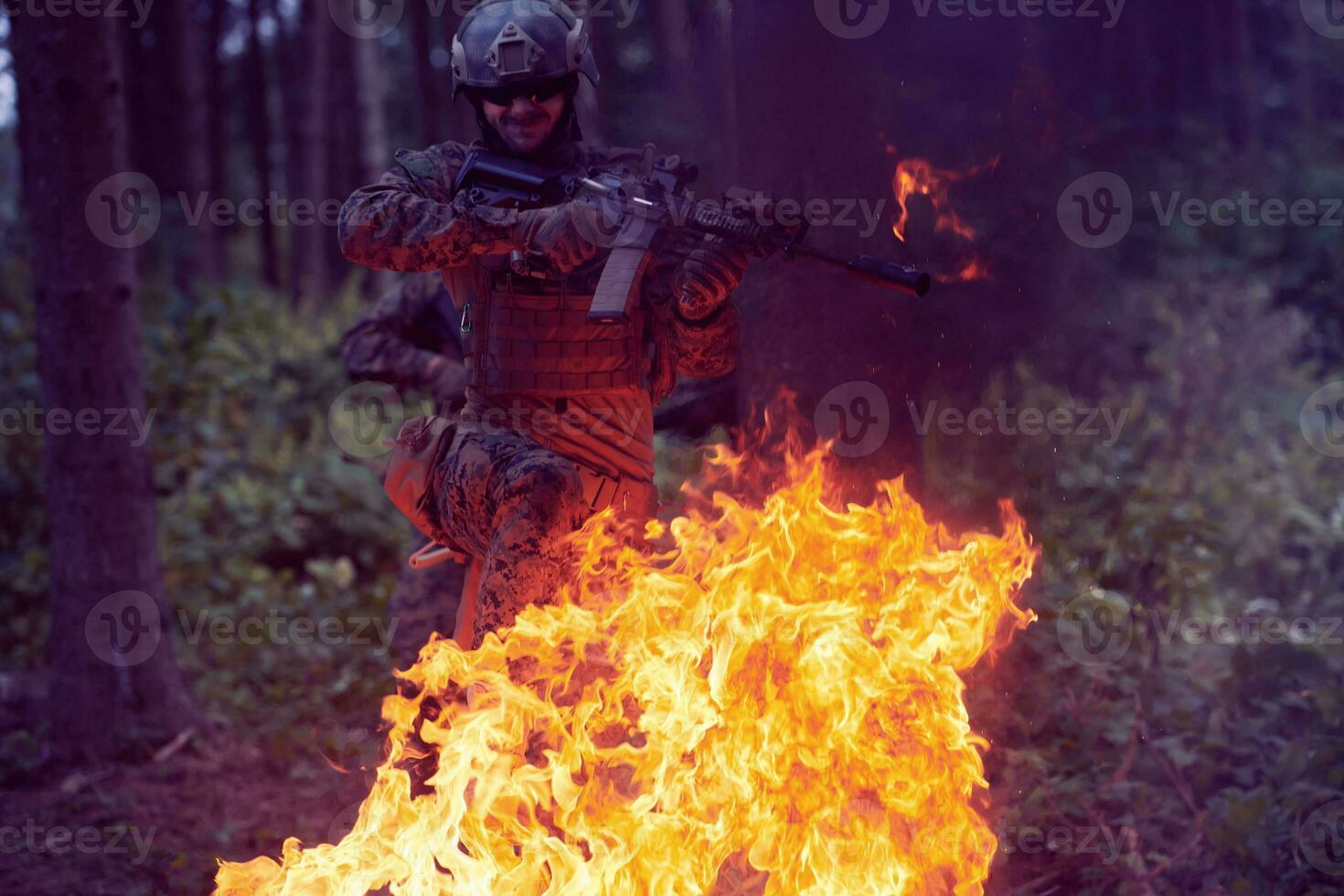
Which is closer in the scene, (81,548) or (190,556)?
(81,548)

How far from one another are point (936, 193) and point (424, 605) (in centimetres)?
302

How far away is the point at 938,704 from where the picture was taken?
4035 mm

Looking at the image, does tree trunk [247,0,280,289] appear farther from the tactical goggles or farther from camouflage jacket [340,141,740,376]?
the tactical goggles

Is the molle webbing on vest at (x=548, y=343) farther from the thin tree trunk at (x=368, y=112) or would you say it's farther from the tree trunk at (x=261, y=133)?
the tree trunk at (x=261, y=133)

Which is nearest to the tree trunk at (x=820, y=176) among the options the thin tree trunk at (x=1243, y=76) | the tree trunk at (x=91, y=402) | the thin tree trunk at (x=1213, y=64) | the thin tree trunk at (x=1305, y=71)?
the tree trunk at (x=91, y=402)

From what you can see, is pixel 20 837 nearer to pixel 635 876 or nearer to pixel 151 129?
pixel 635 876

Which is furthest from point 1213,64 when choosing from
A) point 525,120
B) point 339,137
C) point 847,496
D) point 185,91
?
point 525,120

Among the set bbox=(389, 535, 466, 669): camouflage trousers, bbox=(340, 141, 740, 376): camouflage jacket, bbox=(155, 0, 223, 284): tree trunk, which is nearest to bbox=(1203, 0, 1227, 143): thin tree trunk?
bbox=(155, 0, 223, 284): tree trunk

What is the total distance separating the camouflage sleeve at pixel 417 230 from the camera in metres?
3.89

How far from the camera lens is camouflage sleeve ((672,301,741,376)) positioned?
409cm

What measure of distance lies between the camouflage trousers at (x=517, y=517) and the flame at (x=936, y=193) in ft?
4.80

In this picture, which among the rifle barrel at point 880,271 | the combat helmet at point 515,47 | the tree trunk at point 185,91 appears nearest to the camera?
the rifle barrel at point 880,271

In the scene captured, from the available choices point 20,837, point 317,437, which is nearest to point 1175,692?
point 20,837

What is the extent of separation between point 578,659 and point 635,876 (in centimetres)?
67
